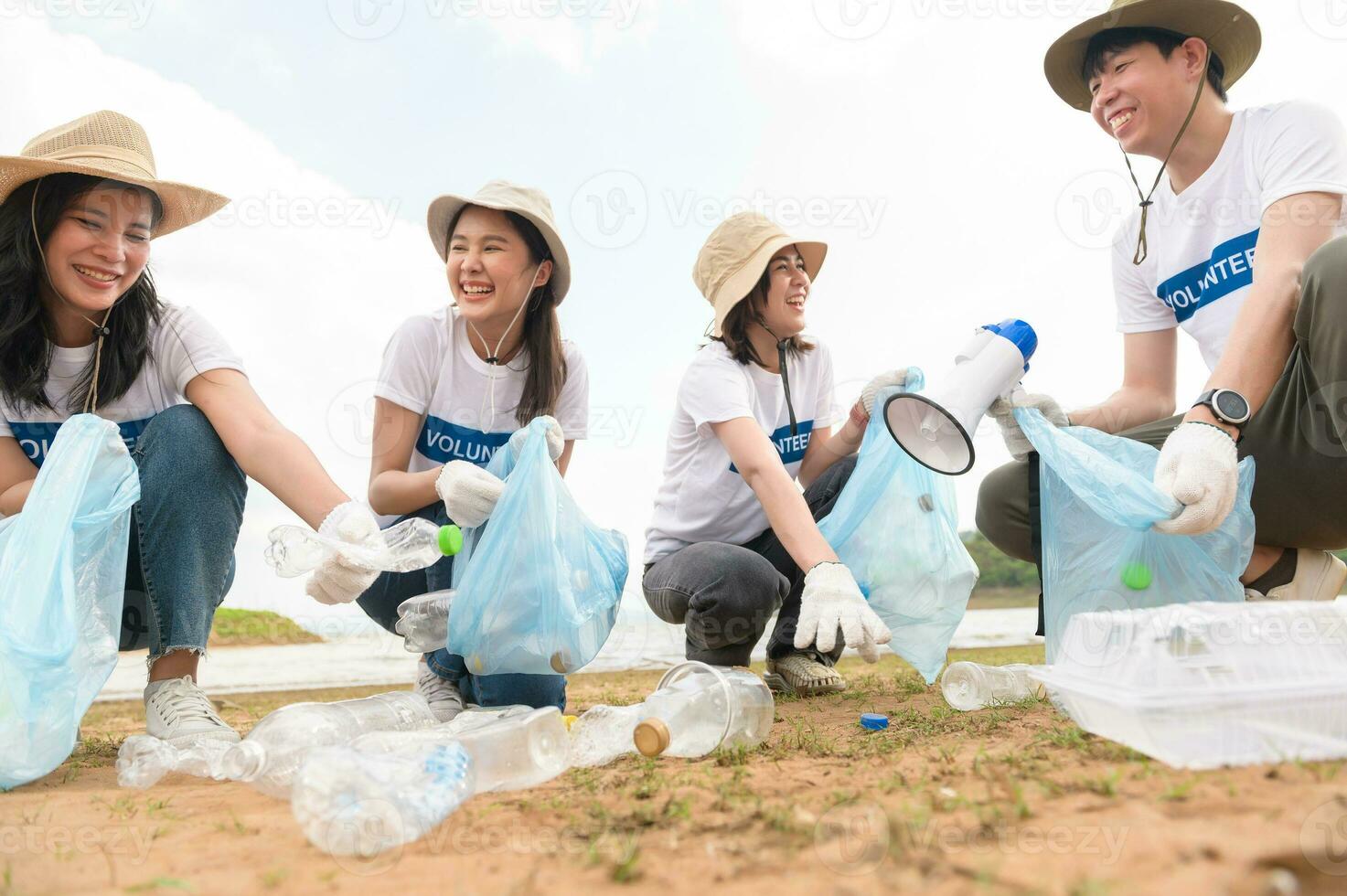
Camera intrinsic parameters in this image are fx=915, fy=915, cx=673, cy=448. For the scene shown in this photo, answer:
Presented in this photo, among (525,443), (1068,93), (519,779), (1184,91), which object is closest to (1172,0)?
(1184,91)

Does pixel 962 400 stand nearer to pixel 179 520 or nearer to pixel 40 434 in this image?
pixel 179 520

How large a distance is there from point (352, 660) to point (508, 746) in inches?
276

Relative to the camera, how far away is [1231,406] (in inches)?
90.1

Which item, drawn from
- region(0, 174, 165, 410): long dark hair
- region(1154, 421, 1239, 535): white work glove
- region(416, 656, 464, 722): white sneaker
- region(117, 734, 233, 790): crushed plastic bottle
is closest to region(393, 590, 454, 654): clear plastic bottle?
region(416, 656, 464, 722): white sneaker

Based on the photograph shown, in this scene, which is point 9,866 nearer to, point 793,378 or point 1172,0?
point 793,378

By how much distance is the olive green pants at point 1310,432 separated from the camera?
2.30 meters

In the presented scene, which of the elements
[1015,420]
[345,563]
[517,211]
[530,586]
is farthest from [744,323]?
[345,563]

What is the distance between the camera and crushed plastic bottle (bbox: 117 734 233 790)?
2.06m

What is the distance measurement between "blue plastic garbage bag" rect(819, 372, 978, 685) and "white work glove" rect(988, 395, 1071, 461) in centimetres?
32

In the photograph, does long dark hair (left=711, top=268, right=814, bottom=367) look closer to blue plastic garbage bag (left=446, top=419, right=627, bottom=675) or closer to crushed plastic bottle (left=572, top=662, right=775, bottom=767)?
blue plastic garbage bag (left=446, top=419, right=627, bottom=675)

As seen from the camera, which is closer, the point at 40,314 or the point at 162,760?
the point at 162,760

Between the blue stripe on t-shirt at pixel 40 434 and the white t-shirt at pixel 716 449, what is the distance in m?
1.68

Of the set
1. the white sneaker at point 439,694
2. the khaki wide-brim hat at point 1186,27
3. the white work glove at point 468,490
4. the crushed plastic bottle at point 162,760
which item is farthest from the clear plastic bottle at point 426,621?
the khaki wide-brim hat at point 1186,27

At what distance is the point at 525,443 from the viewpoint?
249cm
